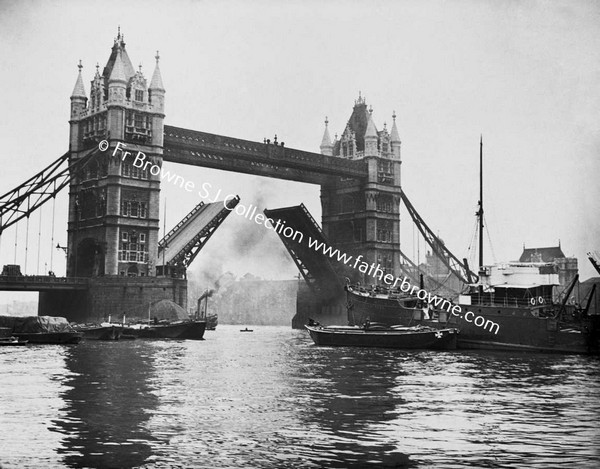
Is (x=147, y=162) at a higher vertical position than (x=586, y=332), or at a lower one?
higher

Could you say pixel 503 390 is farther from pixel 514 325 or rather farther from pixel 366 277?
pixel 366 277

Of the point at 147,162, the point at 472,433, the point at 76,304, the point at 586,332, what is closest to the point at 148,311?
the point at 76,304

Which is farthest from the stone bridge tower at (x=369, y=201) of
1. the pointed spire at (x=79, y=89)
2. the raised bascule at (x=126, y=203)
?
the pointed spire at (x=79, y=89)

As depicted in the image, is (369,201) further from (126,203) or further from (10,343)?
(10,343)

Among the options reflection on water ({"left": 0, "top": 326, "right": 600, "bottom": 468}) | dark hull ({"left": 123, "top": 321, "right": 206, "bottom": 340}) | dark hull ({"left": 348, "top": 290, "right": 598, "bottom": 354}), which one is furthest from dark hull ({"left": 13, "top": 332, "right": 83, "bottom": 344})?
dark hull ({"left": 348, "top": 290, "right": 598, "bottom": 354})

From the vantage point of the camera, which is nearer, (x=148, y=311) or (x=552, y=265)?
(x=552, y=265)

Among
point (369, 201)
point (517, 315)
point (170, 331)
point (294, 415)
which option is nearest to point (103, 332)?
point (170, 331)

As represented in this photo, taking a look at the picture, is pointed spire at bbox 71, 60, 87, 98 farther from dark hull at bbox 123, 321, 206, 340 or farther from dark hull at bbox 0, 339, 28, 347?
dark hull at bbox 0, 339, 28, 347
